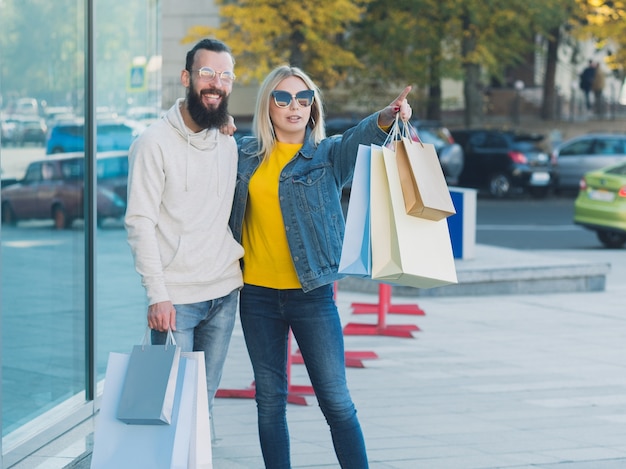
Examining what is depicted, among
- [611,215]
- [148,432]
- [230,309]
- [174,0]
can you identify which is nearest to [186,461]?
[148,432]

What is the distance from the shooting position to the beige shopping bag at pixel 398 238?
447 centimetres

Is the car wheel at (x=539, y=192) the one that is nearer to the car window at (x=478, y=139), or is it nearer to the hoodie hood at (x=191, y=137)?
the car window at (x=478, y=139)

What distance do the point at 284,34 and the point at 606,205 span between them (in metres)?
14.6

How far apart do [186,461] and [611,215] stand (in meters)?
14.7

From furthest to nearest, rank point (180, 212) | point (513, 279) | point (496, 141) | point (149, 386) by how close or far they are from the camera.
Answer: point (496, 141), point (513, 279), point (180, 212), point (149, 386)

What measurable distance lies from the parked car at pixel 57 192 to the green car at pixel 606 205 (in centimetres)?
1238

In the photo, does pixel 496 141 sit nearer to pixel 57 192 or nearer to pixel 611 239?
pixel 611 239

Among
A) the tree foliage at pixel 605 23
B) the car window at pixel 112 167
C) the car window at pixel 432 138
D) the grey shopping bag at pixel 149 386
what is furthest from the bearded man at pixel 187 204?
the tree foliage at pixel 605 23

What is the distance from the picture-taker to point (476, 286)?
12.7m

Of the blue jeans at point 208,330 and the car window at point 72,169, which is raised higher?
the car window at point 72,169

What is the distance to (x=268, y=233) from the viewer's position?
4.74 meters

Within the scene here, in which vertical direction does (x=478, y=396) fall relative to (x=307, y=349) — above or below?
below

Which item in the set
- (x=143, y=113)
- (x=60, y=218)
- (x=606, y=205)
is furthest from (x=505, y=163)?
(x=60, y=218)

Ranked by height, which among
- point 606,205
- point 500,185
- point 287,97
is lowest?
point 500,185
